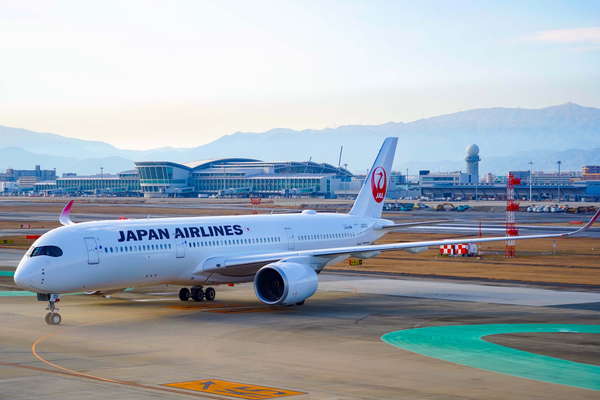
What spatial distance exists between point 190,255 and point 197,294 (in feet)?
10.2

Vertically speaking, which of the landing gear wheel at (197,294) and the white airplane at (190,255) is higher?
the white airplane at (190,255)

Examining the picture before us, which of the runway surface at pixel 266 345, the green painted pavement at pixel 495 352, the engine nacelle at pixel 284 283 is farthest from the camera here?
the engine nacelle at pixel 284 283

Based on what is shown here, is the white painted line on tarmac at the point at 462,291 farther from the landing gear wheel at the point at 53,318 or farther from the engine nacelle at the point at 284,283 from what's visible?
the landing gear wheel at the point at 53,318

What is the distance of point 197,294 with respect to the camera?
40.2 m

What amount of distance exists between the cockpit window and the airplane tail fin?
20.3 metres

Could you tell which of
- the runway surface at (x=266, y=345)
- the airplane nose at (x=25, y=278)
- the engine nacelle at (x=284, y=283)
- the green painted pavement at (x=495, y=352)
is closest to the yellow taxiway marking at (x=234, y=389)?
the runway surface at (x=266, y=345)

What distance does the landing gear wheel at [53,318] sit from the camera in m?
33.4

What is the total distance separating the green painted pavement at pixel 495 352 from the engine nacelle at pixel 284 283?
6.38 meters

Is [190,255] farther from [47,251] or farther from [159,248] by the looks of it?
[47,251]

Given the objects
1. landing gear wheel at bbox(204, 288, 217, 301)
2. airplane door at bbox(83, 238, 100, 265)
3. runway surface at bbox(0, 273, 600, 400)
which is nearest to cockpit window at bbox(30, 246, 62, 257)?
airplane door at bbox(83, 238, 100, 265)

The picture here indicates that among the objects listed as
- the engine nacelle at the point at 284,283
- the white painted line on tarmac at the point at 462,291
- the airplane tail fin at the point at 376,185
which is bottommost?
the white painted line on tarmac at the point at 462,291

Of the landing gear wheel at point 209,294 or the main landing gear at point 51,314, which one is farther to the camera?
the landing gear wheel at point 209,294

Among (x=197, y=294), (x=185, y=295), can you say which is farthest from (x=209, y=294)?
(x=185, y=295)

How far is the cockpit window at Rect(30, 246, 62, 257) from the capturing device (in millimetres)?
33281
